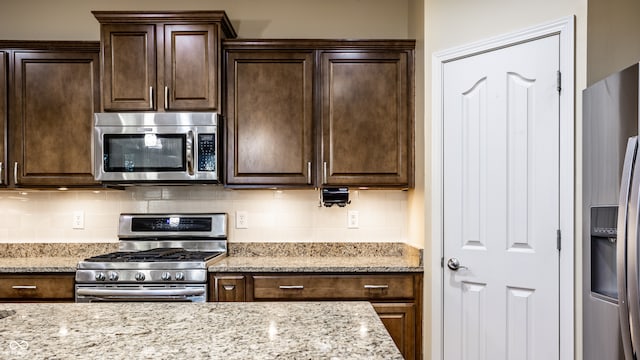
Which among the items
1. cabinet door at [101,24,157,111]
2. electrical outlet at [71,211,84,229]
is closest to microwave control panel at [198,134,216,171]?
cabinet door at [101,24,157,111]

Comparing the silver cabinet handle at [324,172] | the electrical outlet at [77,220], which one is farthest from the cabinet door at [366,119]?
the electrical outlet at [77,220]

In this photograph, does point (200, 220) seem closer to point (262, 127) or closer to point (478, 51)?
point (262, 127)

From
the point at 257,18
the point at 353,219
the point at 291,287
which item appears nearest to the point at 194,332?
the point at 291,287

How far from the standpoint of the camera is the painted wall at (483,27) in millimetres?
2055

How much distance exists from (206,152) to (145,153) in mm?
386

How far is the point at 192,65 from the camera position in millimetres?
2846

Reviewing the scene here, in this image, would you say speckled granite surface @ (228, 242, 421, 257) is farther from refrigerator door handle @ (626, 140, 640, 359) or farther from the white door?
refrigerator door handle @ (626, 140, 640, 359)

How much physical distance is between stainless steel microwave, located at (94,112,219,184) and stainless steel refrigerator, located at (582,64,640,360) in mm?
1981

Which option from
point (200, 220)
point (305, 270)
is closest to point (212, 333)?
point (305, 270)

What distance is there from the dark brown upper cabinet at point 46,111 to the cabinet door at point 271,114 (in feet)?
2.93

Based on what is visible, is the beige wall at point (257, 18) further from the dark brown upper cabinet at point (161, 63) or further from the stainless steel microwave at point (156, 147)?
the stainless steel microwave at point (156, 147)

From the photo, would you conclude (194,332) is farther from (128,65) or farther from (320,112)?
(128,65)

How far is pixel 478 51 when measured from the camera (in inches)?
94.4

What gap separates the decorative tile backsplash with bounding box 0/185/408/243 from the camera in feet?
10.6
